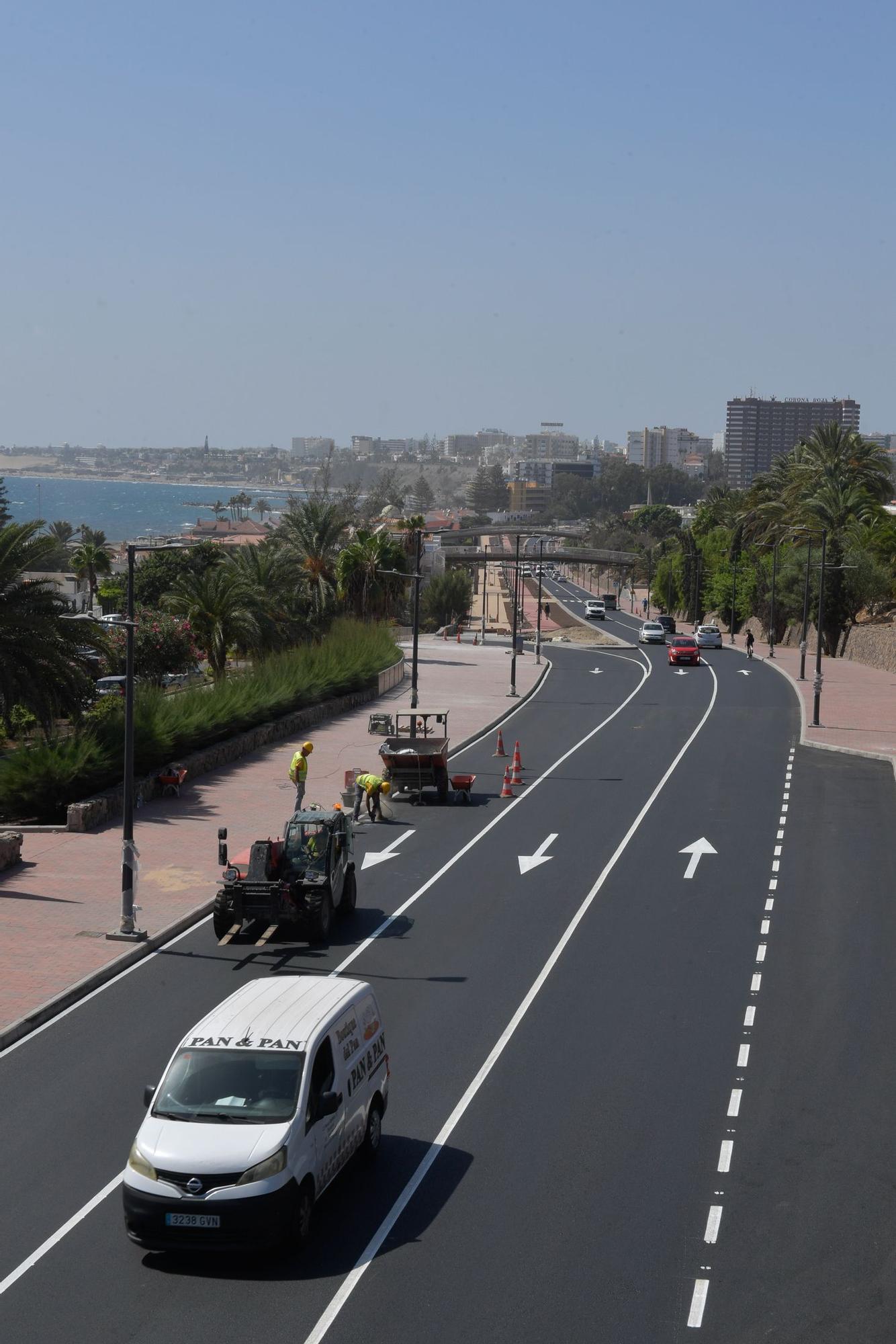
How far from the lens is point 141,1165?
1191 centimetres

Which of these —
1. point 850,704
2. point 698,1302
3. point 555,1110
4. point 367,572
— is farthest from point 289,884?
point 367,572

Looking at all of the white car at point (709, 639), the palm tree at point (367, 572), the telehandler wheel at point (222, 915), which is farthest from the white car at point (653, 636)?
the telehandler wheel at point (222, 915)

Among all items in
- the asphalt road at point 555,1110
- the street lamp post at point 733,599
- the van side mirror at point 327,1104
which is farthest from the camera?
the street lamp post at point 733,599

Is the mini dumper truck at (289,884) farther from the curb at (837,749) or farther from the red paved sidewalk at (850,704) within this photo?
the red paved sidewalk at (850,704)

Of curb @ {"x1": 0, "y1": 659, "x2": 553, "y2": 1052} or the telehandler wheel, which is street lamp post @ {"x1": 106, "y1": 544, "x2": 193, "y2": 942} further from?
the telehandler wheel

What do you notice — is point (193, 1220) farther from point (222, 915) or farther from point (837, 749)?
point (837, 749)

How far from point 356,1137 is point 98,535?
144994 millimetres

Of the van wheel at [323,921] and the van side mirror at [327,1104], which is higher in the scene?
the van side mirror at [327,1104]

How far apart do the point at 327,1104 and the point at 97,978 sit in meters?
8.40

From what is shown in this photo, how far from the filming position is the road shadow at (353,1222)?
468 inches

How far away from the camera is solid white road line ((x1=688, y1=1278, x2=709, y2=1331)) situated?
11172mm

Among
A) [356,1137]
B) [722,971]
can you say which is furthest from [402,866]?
[356,1137]

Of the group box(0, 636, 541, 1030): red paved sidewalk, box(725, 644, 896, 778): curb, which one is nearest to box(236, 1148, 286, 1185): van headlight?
box(0, 636, 541, 1030): red paved sidewalk

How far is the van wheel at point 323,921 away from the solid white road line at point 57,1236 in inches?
325
